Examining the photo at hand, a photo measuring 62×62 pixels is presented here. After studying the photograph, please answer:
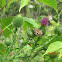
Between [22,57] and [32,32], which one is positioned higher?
[32,32]

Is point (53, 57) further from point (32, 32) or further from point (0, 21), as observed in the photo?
point (0, 21)

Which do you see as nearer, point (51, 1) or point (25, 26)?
point (51, 1)

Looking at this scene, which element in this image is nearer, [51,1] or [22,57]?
[51,1]

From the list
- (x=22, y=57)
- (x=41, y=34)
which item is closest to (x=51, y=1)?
(x=41, y=34)

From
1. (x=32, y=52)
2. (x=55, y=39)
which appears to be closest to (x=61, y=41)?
(x=55, y=39)

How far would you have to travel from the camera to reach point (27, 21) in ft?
1.63

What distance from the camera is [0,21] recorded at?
0.53 m

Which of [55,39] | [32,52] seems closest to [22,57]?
[32,52]

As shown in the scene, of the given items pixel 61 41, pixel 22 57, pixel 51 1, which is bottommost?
pixel 22 57

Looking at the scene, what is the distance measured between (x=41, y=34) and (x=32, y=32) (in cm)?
3

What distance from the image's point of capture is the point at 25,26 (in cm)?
55

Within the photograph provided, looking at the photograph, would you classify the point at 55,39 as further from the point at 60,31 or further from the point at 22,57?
the point at 22,57

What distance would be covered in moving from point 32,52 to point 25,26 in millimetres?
109

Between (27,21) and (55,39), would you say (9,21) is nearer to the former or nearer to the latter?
(27,21)
